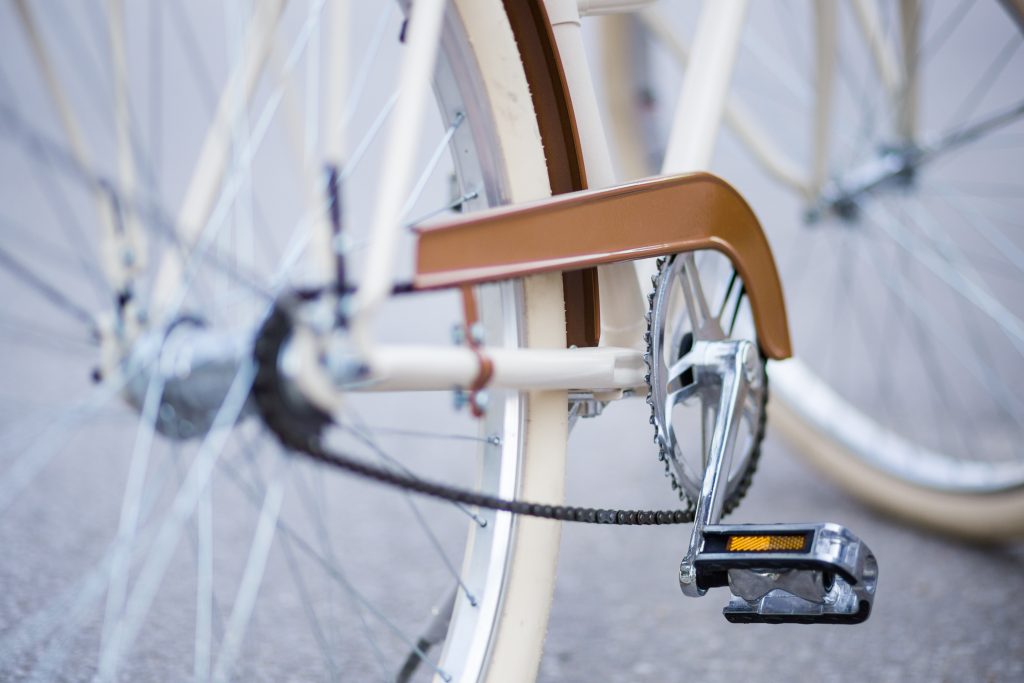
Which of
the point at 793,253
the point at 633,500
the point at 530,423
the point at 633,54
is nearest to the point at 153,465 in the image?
the point at 633,500

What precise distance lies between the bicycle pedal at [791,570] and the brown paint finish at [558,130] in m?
0.20

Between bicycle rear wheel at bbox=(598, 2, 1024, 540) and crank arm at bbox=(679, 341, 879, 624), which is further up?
bicycle rear wheel at bbox=(598, 2, 1024, 540)

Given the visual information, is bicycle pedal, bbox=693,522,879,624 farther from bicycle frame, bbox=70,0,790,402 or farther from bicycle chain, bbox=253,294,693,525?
bicycle chain, bbox=253,294,693,525

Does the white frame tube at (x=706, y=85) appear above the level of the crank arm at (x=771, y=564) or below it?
above

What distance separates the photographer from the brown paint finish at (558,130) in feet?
2.83

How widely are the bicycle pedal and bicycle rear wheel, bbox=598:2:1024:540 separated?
2.10ft

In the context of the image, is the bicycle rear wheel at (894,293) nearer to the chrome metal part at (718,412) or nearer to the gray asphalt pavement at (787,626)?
the gray asphalt pavement at (787,626)

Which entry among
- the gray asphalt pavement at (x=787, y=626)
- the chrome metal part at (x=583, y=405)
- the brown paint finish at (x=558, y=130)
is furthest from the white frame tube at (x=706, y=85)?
the gray asphalt pavement at (x=787, y=626)

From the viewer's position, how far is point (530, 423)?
85 centimetres

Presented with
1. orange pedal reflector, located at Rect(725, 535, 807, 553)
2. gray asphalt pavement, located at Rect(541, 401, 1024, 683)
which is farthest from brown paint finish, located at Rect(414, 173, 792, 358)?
gray asphalt pavement, located at Rect(541, 401, 1024, 683)

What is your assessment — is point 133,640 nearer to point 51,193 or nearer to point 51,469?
point 51,469

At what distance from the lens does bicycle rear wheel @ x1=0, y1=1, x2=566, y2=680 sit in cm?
75

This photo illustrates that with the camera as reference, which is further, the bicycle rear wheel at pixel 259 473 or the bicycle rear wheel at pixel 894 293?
the bicycle rear wheel at pixel 894 293

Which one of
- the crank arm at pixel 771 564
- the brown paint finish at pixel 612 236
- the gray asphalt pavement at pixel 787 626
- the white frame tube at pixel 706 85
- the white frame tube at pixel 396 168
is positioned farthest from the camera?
the gray asphalt pavement at pixel 787 626
